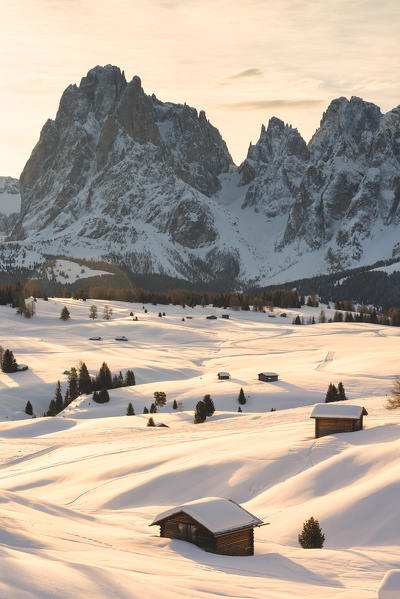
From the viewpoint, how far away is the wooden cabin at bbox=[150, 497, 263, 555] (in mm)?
23031

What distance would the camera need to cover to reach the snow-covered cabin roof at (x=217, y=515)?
22984 mm

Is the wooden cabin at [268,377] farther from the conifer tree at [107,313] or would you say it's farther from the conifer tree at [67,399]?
the conifer tree at [107,313]

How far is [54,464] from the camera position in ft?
149

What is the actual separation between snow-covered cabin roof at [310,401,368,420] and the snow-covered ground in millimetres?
1625

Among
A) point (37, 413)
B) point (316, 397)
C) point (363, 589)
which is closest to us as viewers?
point (363, 589)

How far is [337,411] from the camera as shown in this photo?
4316cm

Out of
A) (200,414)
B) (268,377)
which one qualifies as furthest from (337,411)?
(268,377)

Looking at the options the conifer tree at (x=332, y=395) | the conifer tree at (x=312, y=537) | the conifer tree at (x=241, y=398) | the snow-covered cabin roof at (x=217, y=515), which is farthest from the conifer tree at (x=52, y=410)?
the conifer tree at (x=312, y=537)

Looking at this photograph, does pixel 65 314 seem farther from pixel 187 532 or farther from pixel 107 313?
pixel 187 532

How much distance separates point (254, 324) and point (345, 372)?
88.1 m

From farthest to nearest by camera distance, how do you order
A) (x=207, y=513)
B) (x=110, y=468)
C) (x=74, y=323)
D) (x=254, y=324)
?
1. (x=254, y=324)
2. (x=74, y=323)
3. (x=110, y=468)
4. (x=207, y=513)

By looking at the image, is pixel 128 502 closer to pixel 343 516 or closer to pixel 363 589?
pixel 343 516

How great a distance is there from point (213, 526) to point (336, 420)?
2158 cm

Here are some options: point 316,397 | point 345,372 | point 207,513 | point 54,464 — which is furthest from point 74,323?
point 207,513
